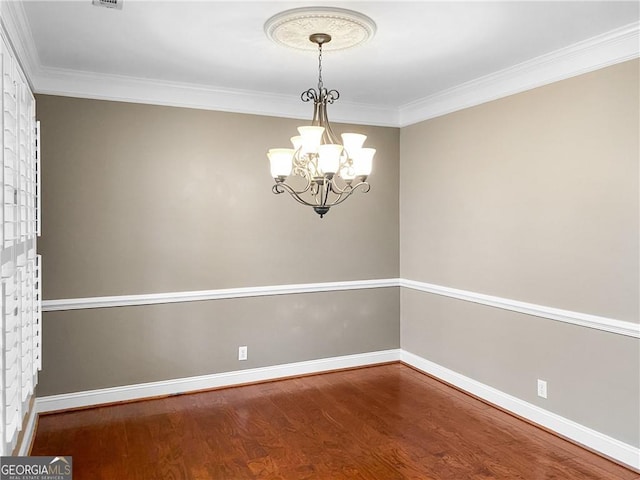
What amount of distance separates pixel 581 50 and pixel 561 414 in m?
2.36

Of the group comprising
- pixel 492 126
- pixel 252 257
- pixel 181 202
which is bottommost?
pixel 252 257

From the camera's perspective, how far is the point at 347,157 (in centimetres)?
288

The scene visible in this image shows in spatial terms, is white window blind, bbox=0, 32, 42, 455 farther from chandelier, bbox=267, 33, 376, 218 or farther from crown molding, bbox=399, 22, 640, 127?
crown molding, bbox=399, 22, 640, 127

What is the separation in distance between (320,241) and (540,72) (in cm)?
226

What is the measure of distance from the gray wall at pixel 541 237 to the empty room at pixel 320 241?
0.02 metres

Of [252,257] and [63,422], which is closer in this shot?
[63,422]

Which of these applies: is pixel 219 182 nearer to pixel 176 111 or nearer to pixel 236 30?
pixel 176 111

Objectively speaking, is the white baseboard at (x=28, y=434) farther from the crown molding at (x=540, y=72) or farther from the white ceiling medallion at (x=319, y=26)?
the crown molding at (x=540, y=72)

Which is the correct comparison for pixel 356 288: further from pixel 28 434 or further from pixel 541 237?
pixel 28 434

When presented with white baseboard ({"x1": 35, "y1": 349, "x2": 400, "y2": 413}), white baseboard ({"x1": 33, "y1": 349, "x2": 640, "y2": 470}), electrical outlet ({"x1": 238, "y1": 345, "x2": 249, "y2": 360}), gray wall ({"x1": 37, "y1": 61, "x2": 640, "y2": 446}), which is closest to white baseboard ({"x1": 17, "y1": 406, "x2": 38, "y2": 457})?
white baseboard ({"x1": 33, "y1": 349, "x2": 640, "y2": 470})

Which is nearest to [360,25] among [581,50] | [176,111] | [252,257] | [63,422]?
[581,50]

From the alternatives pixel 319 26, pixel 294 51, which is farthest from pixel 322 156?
pixel 294 51

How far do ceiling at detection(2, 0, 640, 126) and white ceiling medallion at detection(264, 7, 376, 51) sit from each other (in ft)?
0.18

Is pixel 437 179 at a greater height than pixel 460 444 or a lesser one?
greater
